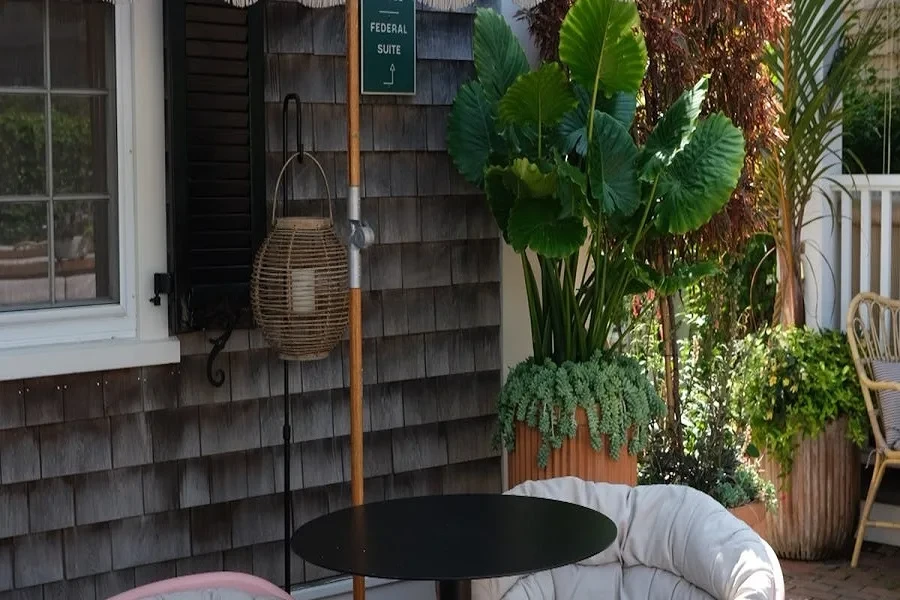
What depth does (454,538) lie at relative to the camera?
2.84 meters

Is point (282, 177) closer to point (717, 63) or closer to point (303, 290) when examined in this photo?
point (303, 290)

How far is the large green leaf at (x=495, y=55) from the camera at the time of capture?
4227mm

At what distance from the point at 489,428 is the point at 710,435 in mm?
991

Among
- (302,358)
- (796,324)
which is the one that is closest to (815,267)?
(796,324)

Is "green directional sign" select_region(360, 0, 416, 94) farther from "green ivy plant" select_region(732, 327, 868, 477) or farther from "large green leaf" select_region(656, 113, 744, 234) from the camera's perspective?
"green ivy plant" select_region(732, 327, 868, 477)

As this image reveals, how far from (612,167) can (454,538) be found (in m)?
1.62

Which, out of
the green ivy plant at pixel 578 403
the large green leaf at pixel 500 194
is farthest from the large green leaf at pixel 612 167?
the green ivy plant at pixel 578 403

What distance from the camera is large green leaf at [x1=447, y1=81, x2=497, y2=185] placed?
14.2ft

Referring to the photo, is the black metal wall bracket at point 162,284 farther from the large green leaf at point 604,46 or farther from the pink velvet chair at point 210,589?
the large green leaf at point 604,46

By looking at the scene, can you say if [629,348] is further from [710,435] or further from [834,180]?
[834,180]

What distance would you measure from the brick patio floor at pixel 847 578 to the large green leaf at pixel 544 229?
1.86 m

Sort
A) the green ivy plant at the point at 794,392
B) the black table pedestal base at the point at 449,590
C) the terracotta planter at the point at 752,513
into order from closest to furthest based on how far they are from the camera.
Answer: the black table pedestal base at the point at 449,590 → the terracotta planter at the point at 752,513 → the green ivy plant at the point at 794,392

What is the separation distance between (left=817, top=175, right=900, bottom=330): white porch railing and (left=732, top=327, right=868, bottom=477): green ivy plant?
40 centimetres

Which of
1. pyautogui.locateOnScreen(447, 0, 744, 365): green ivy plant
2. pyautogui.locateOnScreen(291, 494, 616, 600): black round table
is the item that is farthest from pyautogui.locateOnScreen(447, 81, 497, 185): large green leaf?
pyautogui.locateOnScreen(291, 494, 616, 600): black round table
